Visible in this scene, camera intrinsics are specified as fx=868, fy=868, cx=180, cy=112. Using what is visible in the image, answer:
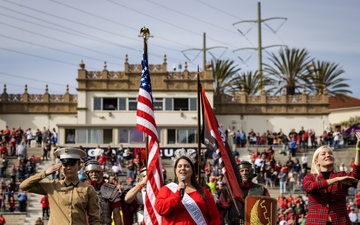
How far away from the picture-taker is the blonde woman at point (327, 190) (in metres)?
9.94

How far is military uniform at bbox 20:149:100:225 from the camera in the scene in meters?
9.46

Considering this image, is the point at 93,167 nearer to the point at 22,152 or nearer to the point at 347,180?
the point at 347,180

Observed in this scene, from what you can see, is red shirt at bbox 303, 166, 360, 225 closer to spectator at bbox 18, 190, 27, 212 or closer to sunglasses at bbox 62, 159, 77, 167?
sunglasses at bbox 62, 159, 77, 167

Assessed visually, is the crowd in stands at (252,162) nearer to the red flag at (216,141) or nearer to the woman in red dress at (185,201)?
the red flag at (216,141)

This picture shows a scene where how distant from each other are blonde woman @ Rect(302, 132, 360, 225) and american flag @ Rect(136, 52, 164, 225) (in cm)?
240

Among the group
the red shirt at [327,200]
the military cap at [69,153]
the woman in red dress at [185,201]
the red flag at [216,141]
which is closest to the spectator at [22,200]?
the red flag at [216,141]

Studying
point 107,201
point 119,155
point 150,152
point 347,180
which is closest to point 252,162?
point 119,155

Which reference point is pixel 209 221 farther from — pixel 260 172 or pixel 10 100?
pixel 10 100

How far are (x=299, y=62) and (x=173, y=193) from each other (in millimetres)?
65691

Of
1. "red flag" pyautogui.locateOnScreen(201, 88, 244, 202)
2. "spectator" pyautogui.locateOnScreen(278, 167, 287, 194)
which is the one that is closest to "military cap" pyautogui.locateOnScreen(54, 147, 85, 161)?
"red flag" pyautogui.locateOnScreen(201, 88, 244, 202)

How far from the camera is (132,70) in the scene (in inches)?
2680

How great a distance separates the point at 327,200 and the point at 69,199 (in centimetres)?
297

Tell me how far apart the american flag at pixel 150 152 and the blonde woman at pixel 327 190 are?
7.86ft

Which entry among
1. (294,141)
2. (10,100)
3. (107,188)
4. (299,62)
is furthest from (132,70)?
(107,188)
